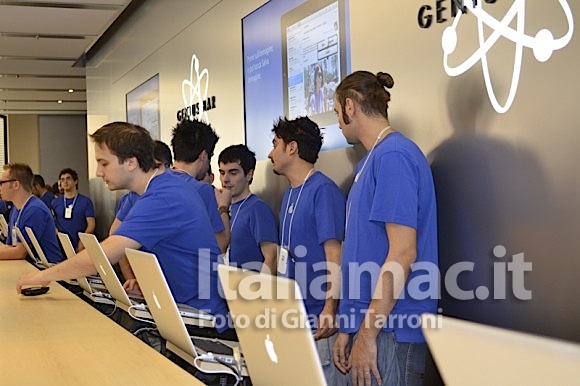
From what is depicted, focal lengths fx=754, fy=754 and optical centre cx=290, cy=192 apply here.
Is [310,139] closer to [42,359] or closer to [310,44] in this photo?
[310,44]

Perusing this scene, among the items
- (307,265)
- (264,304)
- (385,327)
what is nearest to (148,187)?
(307,265)

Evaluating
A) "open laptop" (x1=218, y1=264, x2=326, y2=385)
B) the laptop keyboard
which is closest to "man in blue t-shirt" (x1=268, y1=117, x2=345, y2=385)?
the laptop keyboard

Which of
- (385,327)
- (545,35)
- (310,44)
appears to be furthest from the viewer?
(310,44)

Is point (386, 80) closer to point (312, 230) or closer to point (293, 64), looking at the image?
point (312, 230)

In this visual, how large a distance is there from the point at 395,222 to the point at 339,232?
823 millimetres

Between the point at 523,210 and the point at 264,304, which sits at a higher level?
the point at 523,210

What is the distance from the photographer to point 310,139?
12.2 feet

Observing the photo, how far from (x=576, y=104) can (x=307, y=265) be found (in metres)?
1.51

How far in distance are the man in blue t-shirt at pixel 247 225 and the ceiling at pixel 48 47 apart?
3.67 m

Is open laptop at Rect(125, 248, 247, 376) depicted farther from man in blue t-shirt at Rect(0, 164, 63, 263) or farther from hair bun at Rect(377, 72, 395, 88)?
man in blue t-shirt at Rect(0, 164, 63, 263)

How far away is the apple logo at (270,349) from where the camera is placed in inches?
66.9

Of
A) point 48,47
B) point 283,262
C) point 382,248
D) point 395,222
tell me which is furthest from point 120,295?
point 48,47

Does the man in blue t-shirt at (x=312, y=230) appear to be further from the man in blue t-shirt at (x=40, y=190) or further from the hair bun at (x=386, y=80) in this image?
the man in blue t-shirt at (x=40, y=190)

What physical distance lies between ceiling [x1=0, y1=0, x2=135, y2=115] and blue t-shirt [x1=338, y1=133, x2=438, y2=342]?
5664 millimetres
